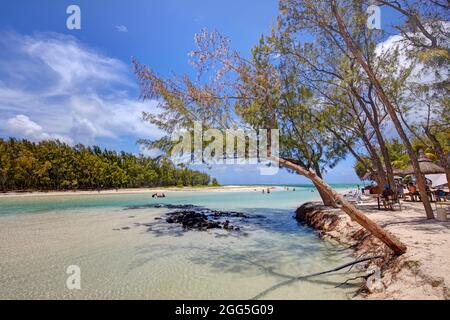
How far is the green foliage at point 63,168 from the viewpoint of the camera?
2112 inches

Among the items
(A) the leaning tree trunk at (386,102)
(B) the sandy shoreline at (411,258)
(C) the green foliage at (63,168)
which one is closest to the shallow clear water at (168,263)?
(B) the sandy shoreline at (411,258)

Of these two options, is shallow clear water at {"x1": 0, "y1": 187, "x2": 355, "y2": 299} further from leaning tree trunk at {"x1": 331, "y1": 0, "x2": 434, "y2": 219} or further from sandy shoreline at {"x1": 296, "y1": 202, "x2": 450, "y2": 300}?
leaning tree trunk at {"x1": 331, "y1": 0, "x2": 434, "y2": 219}

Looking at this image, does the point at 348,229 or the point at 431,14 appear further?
the point at 348,229

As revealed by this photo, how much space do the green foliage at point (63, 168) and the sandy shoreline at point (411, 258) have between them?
37.3 metres

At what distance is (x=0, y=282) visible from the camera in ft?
20.4

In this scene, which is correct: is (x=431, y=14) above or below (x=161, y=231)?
above

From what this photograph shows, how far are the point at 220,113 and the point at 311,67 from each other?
7557mm

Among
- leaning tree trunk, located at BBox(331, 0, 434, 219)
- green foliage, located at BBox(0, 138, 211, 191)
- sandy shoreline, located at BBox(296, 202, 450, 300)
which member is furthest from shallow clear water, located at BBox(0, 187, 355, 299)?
green foliage, located at BBox(0, 138, 211, 191)

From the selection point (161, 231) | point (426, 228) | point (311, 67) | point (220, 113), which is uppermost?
point (311, 67)

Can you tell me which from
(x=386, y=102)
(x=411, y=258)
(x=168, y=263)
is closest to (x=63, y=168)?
(x=168, y=263)

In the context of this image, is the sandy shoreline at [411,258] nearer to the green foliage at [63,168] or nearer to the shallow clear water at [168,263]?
the shallow clear water at [168,263]

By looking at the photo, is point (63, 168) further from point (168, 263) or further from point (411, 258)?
point (411, 258)

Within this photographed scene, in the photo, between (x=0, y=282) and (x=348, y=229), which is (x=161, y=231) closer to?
(x=0, y=282)
